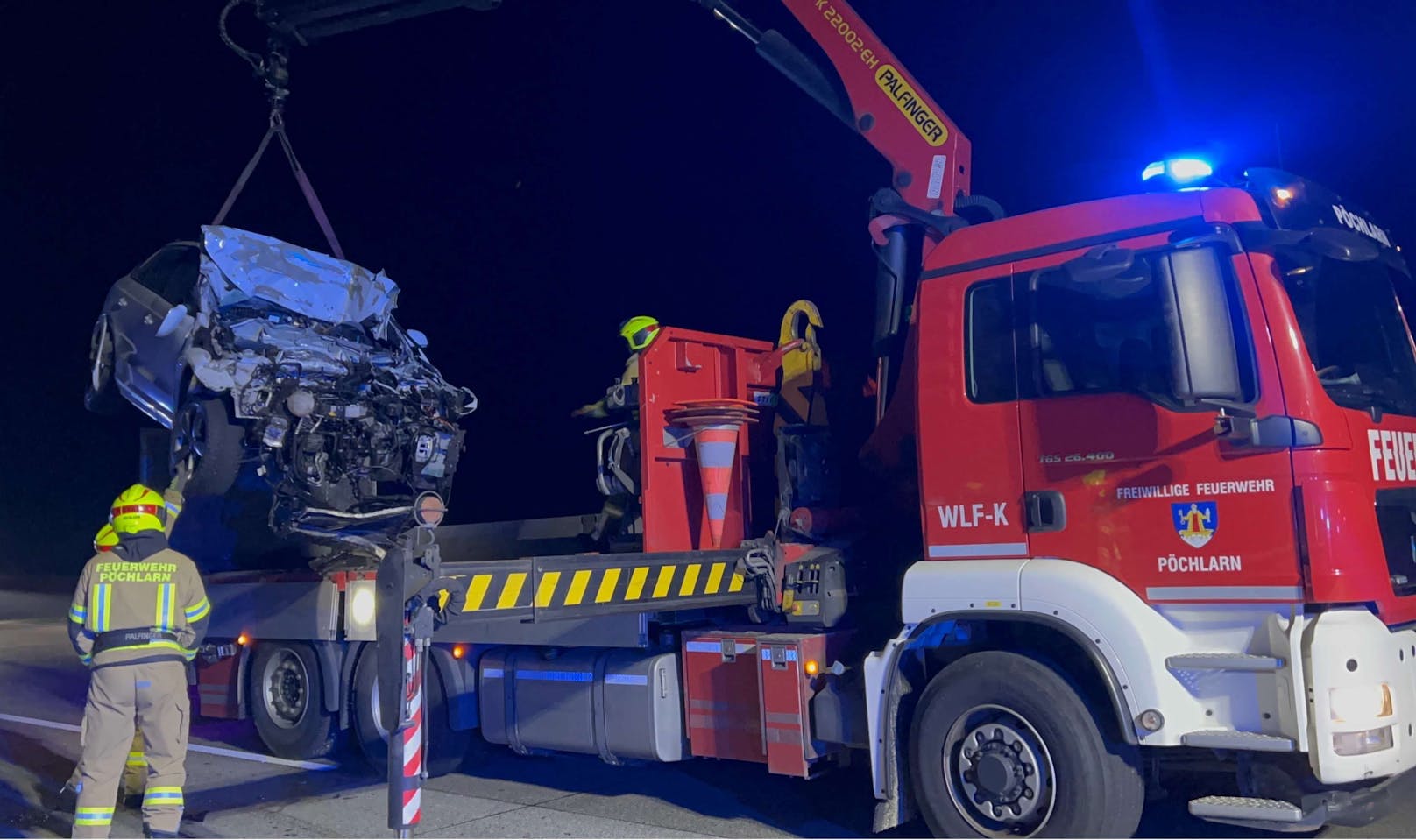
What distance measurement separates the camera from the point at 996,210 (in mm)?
6004

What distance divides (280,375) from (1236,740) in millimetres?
6941

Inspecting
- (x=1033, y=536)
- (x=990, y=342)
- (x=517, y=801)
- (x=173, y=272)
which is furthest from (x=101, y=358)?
(x=1033, y=536)

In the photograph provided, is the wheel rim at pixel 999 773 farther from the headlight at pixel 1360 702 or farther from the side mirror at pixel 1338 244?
the side mirror at pixel 1338 244

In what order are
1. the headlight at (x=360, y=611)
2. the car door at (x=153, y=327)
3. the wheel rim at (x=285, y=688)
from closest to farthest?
the headlight at (x=360, y=611), the wheel rim at (x=285, y=688), the car door at (x=153, y=327)

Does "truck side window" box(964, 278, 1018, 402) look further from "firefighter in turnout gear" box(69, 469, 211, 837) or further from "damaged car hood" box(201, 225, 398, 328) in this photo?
"damaged car hood" box(201, 225, 398, 328)

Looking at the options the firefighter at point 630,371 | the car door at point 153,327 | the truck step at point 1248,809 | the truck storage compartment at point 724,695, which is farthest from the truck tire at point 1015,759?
the car door at point 153,327

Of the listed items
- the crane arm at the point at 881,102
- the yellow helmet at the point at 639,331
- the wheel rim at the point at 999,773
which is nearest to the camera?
the wheel rim at the point at 999,773

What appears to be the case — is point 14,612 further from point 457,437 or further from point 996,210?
point 996,210

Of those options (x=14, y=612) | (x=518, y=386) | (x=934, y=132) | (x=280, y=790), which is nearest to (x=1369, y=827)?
(x=934, y=132)

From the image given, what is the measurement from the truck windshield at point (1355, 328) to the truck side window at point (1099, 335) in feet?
1.72

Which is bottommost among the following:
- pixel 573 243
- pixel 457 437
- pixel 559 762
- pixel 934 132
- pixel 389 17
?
pixel 559 762

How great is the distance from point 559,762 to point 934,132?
15.8 feet

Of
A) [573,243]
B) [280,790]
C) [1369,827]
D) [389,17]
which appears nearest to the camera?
[1369,827]

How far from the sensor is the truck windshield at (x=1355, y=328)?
416cm
